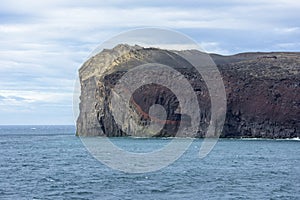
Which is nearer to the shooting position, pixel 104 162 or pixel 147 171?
pixel 147 171

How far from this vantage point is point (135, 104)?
13788 cm

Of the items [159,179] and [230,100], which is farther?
[230,100]

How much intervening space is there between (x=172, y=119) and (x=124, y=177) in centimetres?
7716

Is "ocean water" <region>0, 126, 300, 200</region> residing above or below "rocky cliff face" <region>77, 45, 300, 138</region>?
below

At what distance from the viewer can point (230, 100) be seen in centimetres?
13238

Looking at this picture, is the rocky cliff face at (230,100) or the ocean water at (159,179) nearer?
the ocean water at (159,179)

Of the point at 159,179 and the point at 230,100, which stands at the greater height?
the point at 230,100

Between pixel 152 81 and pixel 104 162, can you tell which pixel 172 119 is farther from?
pixel 104 162

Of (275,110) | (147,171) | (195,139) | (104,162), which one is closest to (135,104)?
(195,139)

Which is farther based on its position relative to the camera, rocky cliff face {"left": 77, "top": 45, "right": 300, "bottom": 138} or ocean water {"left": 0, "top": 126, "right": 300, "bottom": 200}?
rocky cliff face {"left": 77, "top": 45, "right": 300, "bottom": 138}

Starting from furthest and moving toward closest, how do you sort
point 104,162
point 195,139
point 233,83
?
point 233,83, point 195,139, point 104,162

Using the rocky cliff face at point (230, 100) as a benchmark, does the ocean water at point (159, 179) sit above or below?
below

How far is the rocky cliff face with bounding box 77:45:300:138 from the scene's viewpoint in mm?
129125

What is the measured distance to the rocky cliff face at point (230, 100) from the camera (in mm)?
129125
